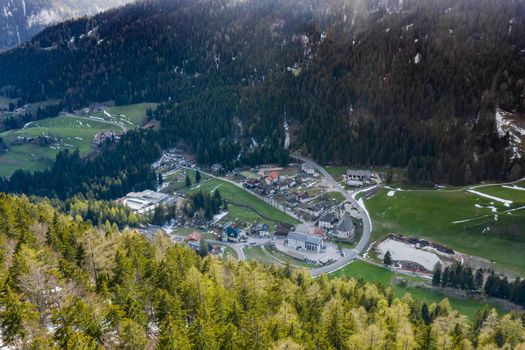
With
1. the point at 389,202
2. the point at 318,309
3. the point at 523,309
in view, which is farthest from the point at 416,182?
the point at 318,309

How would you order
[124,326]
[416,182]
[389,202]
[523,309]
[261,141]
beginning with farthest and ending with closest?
[261,141] → [416,182] → [389,202] → [523,309] → [124,326]

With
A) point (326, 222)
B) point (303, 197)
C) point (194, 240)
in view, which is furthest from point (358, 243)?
point (194, 240)

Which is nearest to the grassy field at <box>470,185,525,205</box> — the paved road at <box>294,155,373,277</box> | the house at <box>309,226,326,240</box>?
the paved road at <box>294,155,373,277</box>

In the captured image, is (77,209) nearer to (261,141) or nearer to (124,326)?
(261,141)

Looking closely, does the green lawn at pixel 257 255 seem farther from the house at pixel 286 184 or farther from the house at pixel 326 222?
the house at pixel 286 184

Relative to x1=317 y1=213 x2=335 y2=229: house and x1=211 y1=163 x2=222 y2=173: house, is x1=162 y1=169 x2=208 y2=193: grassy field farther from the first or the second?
x1=317 y1=213 x2=335 y2=229: house

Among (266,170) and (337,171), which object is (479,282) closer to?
(337,171)

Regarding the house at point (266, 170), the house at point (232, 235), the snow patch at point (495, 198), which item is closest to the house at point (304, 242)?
the house at point (232, 235)
